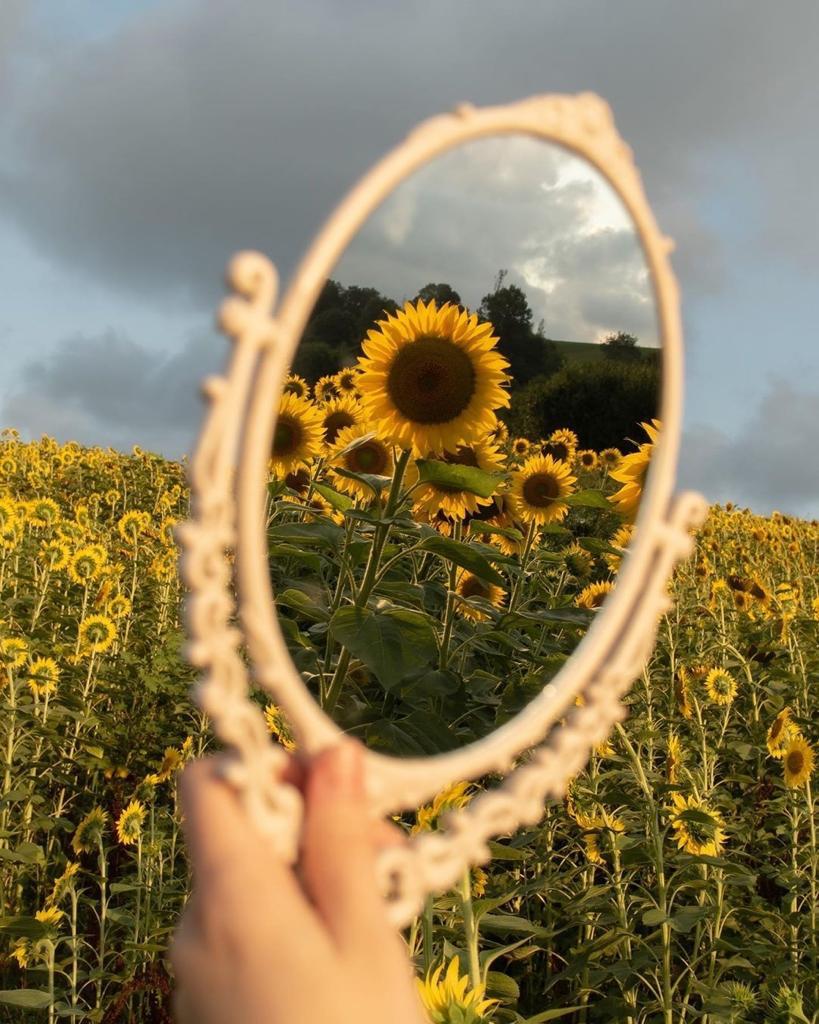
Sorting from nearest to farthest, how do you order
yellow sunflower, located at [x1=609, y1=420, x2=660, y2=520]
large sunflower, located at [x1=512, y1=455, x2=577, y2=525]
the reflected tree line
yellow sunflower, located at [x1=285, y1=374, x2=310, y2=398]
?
the reflected tree line → yellow sunflower, located at [x1=285, y1=374, x2=310, y2=398] → yellow sunflower, located at [x1=609, y1=420, x2=660, y2=520] → large sunflower, located at [x1=512, y1=455, x2=577, y2=525]

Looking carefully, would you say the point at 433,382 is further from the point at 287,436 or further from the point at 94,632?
the point at 94,632

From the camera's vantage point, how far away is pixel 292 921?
1.61 ft

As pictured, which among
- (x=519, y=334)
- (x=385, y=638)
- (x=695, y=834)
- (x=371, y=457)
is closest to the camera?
(x=519, y=334)

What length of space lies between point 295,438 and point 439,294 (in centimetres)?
169

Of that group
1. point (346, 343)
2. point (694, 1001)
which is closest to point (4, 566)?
point (694, 1001)

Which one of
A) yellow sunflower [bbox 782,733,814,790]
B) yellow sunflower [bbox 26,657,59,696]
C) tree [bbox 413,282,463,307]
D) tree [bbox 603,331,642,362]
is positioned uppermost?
tree [bbox 413,282,463,307]

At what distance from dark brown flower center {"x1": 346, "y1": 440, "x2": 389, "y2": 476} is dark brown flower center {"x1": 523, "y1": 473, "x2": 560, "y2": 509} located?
1.44m

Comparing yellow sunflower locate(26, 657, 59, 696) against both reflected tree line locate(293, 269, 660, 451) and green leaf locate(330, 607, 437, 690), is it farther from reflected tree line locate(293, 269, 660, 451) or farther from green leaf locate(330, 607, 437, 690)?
reflected tree line locate(293, 269, 660, 451)

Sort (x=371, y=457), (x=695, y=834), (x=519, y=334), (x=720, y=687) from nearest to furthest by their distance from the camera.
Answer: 1. (x=519, y=334)
2. (x=695, y=834)
3. (x=371, y=457)
4. (x=720, y=687)

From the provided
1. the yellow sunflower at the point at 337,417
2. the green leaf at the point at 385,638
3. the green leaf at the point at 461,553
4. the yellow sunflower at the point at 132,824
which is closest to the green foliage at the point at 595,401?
the green leaf at the point at 461,553

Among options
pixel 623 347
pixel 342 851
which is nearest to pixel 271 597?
pixel 342 851

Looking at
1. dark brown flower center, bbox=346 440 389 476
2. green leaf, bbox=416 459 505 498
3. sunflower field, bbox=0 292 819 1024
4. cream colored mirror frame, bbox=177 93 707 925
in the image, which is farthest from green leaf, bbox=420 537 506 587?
cream colored mirror frame, bbox=177 93 707 925

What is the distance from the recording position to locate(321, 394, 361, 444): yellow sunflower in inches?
112

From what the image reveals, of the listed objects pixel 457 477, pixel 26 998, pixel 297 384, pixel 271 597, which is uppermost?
pixel 297 384
